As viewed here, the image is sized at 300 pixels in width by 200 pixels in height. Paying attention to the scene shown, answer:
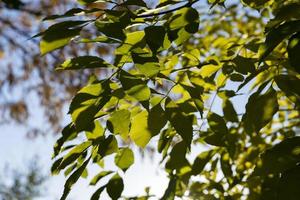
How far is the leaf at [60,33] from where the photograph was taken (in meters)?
0.85

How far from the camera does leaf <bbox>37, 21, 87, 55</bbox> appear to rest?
0.85 m

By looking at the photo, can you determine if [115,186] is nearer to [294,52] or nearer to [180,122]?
[180,122]

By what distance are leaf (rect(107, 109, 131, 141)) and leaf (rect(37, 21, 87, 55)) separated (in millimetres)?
213

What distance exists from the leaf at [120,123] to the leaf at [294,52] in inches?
15.6

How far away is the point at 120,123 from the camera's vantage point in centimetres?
98

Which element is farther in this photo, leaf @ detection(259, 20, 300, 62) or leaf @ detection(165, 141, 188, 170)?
leaf @ detection(165, 141, 188, 170)

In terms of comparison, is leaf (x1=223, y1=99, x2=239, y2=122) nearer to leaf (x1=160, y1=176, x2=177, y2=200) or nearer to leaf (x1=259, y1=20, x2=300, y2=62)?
leaf (x1=160, y1=176, x2=177, y2=200)

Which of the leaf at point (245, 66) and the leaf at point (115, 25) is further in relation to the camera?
the leaf at point (245, 66)

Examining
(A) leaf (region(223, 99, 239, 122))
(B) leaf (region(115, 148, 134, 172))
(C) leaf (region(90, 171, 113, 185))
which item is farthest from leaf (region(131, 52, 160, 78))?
(A) leaf (region(223, 99, 239, 122))

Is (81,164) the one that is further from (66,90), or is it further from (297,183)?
(66,90)

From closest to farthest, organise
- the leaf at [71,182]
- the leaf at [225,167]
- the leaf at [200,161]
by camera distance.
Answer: the leaf at [71,182]
the leaf at [200,161]
the leaf at [225,167]

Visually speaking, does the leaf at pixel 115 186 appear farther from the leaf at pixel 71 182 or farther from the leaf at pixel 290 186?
the leaf at pixel 290 186

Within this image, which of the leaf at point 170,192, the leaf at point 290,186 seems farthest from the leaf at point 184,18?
the leaf at point 170,192

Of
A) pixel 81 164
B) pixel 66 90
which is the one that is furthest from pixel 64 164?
pixel 66 90
